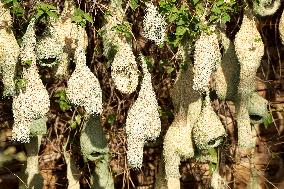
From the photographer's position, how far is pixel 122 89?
6.04ft

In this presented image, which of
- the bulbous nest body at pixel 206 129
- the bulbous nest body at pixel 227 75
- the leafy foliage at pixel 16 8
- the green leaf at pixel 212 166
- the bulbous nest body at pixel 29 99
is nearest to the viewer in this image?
the bulbous nest body at pixel 29 99

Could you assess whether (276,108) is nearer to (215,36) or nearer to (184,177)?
(184,177)

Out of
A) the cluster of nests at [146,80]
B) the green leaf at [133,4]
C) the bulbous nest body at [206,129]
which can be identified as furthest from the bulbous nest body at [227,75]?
the green leaf at [133,4]

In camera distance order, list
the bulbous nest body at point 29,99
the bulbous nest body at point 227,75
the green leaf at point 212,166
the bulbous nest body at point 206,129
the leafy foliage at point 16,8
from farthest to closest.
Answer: the green leaf at point 212,166 < the bulbous nest body at point 227,75 < the bulbous nest body at point 206,129 < the leafy foliage at point 16,8 < the bulbous nest body at point 29,99

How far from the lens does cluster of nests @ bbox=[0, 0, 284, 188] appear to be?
5.86 ft

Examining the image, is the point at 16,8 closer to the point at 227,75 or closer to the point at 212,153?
the point at 227,75

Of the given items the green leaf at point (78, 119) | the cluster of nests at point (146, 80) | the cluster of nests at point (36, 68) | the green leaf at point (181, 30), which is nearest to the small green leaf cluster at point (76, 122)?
the green leaf at point (78, 119)

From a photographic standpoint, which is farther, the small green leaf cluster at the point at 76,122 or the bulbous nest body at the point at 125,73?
the small green leaf cluster at the point at 76,122

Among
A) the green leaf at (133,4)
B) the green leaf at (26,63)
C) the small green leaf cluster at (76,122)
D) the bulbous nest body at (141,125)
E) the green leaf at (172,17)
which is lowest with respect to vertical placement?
the bulbous nest body at (141,125)

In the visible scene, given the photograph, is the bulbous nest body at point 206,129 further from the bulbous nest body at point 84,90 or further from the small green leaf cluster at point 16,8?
the small green leaf cluster at point 16,8

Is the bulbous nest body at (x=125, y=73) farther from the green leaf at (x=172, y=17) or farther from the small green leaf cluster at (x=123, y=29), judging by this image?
the green leaf at (x=172, y=17)

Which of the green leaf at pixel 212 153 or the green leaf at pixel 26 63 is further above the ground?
the green leaf at pixel 26 63

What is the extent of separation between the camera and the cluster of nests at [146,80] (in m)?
1.79

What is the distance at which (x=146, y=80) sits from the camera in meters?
1.85
